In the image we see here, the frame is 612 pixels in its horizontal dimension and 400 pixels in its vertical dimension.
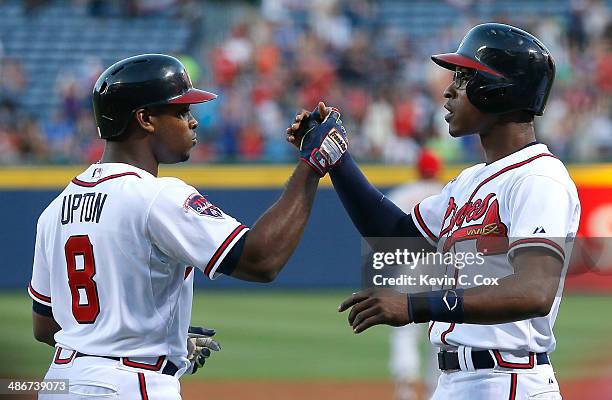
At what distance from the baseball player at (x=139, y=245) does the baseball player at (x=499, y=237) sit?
452mm

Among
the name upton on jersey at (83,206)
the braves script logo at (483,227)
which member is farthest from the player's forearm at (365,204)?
the name upton on jersey at (83,206)

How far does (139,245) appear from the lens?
3484mm

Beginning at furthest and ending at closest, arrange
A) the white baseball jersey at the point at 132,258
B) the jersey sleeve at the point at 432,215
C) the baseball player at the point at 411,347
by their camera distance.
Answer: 1. the baseball player at the point at 411,347
2. the jersey sleeve at the point at 432,215
3. the white baseball jersey at the point at 132,258

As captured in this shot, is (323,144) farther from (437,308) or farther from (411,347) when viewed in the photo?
(411,347)

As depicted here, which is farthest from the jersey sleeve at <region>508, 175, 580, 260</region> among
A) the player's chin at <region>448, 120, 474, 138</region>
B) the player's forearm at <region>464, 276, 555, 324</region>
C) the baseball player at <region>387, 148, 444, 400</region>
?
the baseball player at <region>387, 148, 444, 400</region>

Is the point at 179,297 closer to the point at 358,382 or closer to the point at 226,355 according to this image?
the point at 358,382

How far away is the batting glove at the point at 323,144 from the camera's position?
368 centimetres

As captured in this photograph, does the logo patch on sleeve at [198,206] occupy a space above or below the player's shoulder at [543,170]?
below

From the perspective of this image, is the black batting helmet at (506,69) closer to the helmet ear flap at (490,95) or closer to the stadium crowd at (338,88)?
the helmet ear flap at (490,95)

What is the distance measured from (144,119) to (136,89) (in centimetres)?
11

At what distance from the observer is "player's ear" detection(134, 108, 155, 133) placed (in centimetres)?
371

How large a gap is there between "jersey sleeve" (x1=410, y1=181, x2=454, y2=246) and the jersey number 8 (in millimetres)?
1350

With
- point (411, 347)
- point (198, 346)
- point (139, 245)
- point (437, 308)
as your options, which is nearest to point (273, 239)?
point (139, 245)

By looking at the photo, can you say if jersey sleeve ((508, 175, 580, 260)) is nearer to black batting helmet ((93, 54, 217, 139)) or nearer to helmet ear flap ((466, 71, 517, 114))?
helmet ear flap ((466, 71, 517, 114))
